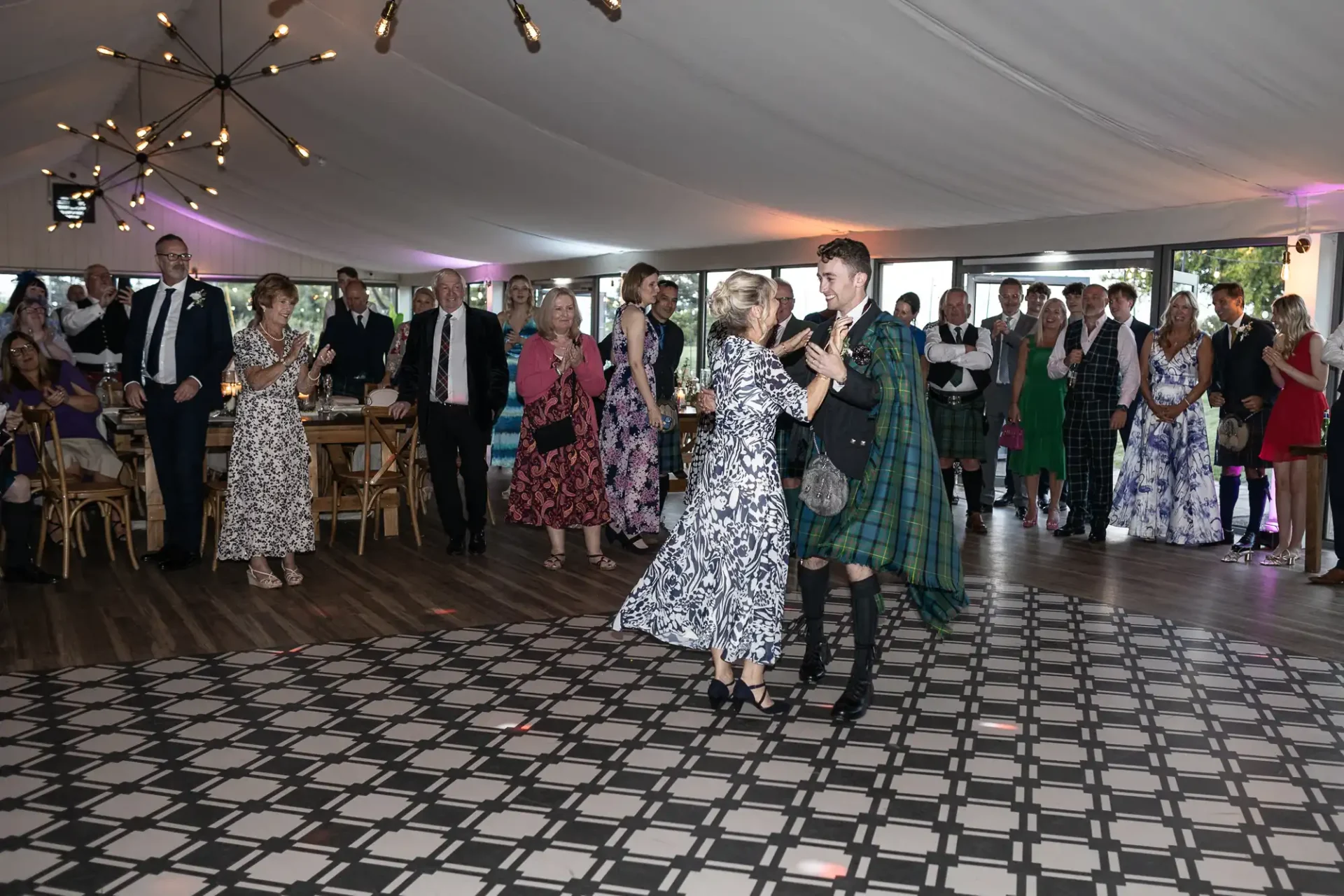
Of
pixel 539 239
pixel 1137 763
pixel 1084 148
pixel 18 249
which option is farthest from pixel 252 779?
pixel 18 249

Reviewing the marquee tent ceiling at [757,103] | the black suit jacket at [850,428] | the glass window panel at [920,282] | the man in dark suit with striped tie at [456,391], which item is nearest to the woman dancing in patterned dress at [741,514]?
the black suit jacket at [850,428]

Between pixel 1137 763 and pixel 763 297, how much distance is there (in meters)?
1.92

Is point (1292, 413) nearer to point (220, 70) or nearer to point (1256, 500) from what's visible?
point (1256, 500)

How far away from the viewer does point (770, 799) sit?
3.27 meters

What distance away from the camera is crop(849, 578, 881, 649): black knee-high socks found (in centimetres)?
388

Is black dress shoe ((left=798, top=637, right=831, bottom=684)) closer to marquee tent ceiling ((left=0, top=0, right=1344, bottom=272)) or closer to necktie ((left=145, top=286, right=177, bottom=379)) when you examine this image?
marquee tent ceiling ((left=0, top=0, right=1344, bottom=272))

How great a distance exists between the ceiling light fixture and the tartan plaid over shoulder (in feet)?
13.8

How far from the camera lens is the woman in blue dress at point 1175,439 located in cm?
729

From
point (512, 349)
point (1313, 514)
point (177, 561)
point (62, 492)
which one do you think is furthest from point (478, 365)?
point (1313, 514)

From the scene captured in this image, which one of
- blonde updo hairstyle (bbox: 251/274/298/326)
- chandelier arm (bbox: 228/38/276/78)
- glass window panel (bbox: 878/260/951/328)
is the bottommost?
blonde updo hairstyle (bbox: 251/274/298/326)

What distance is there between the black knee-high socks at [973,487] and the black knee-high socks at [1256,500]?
5.49 ft

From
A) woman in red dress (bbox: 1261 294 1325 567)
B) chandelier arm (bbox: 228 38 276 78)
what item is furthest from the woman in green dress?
chandelier arm (bbox: 228 38 276 78)

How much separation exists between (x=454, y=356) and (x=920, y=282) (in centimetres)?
541

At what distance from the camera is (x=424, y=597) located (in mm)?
5625
